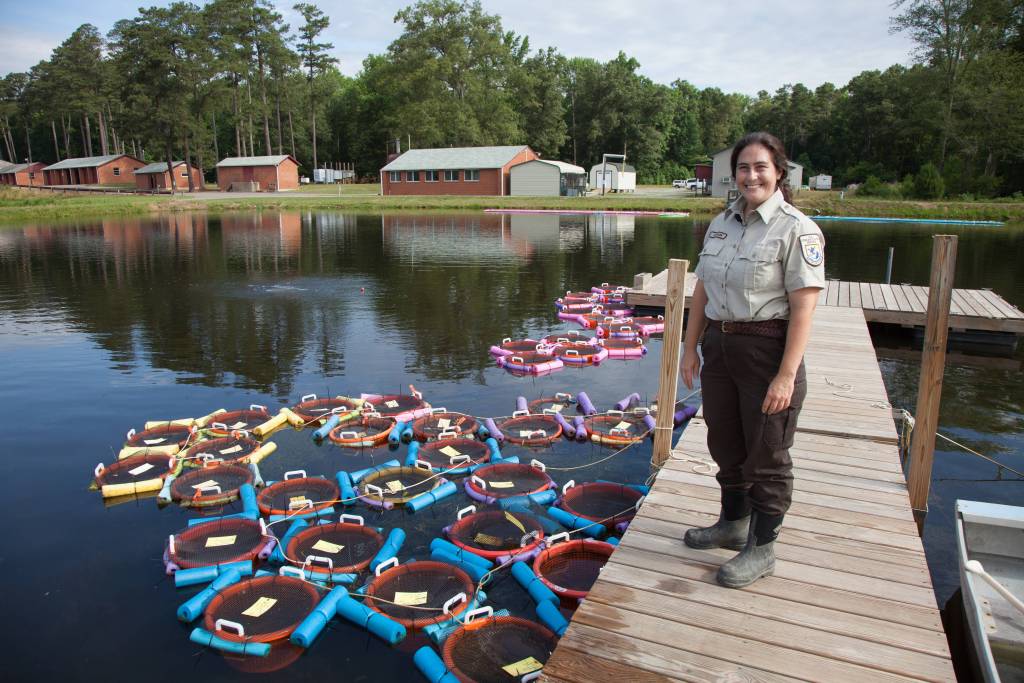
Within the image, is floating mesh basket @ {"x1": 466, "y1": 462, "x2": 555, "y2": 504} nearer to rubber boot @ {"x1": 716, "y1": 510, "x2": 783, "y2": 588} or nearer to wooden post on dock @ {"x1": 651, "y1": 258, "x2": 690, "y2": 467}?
wooden post on dock @ {"x1": 651, "y1": 258, "x2": 690, "y2": 467}

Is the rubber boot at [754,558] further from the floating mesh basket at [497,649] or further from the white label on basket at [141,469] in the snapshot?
the white label on basket at [141,469]

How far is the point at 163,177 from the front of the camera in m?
72.0

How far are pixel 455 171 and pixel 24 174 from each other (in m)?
61.8

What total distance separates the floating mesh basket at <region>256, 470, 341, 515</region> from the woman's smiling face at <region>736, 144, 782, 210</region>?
4789 mm

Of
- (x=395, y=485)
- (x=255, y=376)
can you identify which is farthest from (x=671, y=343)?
(x=255, y=376)

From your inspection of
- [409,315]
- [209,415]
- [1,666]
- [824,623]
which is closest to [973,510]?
[824,623]

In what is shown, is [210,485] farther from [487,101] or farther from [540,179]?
[487,101]

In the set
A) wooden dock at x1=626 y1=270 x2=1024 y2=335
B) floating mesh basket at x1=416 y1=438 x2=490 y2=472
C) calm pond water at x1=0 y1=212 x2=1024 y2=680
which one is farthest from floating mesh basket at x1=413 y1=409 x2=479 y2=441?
wooden dock at x1=626 y1=270 x2=1024 y2=335

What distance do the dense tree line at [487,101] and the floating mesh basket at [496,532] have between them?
170 ft

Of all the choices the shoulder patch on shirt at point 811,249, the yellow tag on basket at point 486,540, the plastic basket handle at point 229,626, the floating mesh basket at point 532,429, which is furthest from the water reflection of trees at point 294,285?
the shoulder patch on shirt at point 811,249

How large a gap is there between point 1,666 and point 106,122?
10088 centimetres

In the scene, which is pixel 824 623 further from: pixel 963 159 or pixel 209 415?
pixel 963 159

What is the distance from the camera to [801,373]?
3.48 metres

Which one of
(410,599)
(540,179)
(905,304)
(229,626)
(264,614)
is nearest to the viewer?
(229,626)
